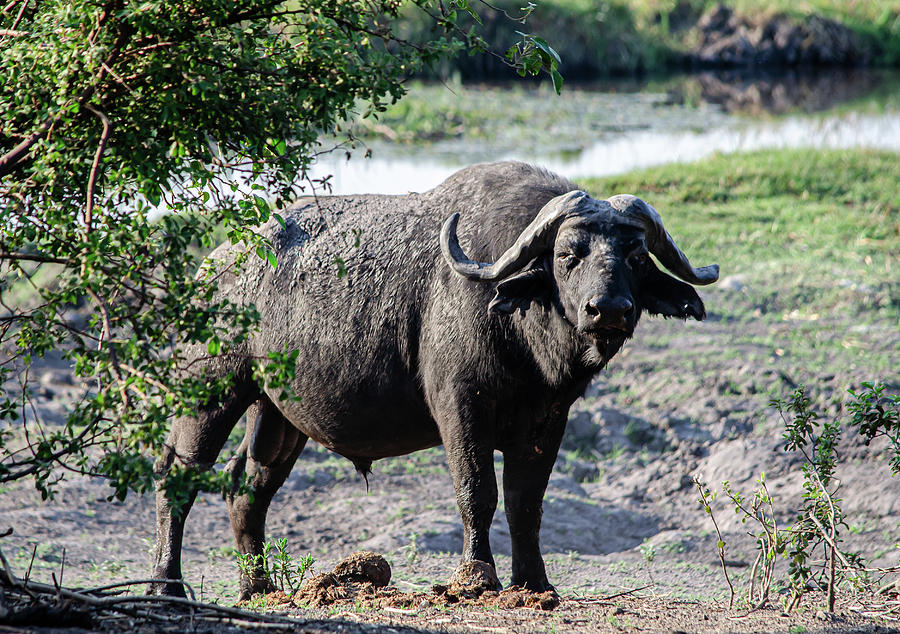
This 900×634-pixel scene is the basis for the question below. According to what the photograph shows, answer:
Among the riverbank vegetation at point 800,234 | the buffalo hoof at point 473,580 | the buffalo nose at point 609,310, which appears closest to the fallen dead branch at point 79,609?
the buffalo hoof at point 473,580

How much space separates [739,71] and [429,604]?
27783mm

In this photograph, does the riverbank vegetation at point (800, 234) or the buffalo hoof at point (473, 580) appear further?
the riverbank vegetation at point (800, 234)

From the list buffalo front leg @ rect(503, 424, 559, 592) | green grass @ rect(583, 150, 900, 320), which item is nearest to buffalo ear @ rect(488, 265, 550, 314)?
buffalo front leg @ rect(503, 424, 559, 592)

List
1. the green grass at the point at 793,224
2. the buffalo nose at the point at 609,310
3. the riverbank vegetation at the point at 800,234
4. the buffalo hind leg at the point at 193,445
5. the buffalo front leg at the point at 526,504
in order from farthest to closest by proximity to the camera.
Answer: the green grass at the point at 793,224
the riverbank vegetation at the point at 800,234
the buffalo hind leg at the point at 193,445
the buffalo front leg at the point at 526,504
the buffalo nose at the point at 609,310

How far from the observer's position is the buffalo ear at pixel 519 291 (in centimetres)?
520

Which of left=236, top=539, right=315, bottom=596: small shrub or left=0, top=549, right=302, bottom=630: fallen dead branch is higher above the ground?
left=0, top=549, right=302, bottom=630: fallen dead branch

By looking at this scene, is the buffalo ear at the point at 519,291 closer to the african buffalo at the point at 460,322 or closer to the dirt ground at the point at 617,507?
the african buffalo at the point at 460,322

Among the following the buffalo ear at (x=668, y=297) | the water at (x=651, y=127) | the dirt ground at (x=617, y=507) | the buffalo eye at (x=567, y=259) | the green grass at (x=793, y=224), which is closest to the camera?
the buffalo eye at (x=567, y=259)

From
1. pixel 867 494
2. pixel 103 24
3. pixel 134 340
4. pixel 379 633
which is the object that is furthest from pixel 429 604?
pixel 867 494

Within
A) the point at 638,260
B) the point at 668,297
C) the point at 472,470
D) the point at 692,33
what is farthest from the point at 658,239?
the point at 692,33

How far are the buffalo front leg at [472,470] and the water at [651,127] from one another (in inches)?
362

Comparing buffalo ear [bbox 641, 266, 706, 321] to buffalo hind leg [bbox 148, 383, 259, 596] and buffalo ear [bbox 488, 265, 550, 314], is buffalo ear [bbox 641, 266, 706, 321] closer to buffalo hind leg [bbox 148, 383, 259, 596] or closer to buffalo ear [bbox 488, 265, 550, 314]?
buffalo ear [bbox 488, 265, 550, 314]

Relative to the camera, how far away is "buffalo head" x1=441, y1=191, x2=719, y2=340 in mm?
4816

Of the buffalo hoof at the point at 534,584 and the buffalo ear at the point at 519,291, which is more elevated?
the buffalo ear at the point at 519,291
